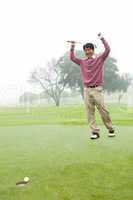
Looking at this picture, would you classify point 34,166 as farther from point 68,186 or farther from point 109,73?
point 109,73

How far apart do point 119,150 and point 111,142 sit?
1141 mm

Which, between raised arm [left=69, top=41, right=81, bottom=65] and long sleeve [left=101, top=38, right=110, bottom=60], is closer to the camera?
long sleeve [left=101, top=38, right=110, bottom=60]

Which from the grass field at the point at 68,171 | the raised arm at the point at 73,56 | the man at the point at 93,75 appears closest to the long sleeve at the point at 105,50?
the man at the point at 93,75

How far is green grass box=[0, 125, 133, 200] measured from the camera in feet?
15.8

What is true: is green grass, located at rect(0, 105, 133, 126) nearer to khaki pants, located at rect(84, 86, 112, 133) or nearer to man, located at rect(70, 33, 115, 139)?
khaki pants, located at rect(84, 86, 112, 133)

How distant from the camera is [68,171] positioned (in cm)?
575

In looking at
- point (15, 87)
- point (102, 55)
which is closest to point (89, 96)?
point (102, 55)

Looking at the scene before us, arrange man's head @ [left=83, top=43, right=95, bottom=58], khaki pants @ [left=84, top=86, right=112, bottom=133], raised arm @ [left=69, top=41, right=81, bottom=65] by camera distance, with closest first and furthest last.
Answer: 1. man's head @ [left=83, top=43, right=95, bottom=58]
2. khaki pants @ [left=84, top=86, right=112, bottom=133]
3. raised arm @ [left=69, top=41, right=81, bottom=65]

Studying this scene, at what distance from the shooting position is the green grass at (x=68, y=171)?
4809 mm

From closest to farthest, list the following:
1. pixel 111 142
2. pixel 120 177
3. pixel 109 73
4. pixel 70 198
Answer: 1. pixel 70 198
2. pixel 120 177
3. pixel 111 142
4. pixel 109 73

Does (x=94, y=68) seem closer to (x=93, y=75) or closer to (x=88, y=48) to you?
(x=93, y=75)

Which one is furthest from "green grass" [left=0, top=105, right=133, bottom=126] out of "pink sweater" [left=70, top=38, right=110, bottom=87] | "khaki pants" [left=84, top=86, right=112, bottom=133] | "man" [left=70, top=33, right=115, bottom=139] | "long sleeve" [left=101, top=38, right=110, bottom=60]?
"long sleeve" [left=101, top=38, right=110, bottom=60]

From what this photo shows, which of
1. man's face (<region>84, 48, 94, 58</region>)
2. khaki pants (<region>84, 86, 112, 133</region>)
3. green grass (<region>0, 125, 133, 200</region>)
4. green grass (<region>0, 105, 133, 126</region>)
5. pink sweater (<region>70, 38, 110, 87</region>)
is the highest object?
man's face (<region>84, 48, 94, 58</region>)

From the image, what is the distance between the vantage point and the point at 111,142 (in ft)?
28.1
